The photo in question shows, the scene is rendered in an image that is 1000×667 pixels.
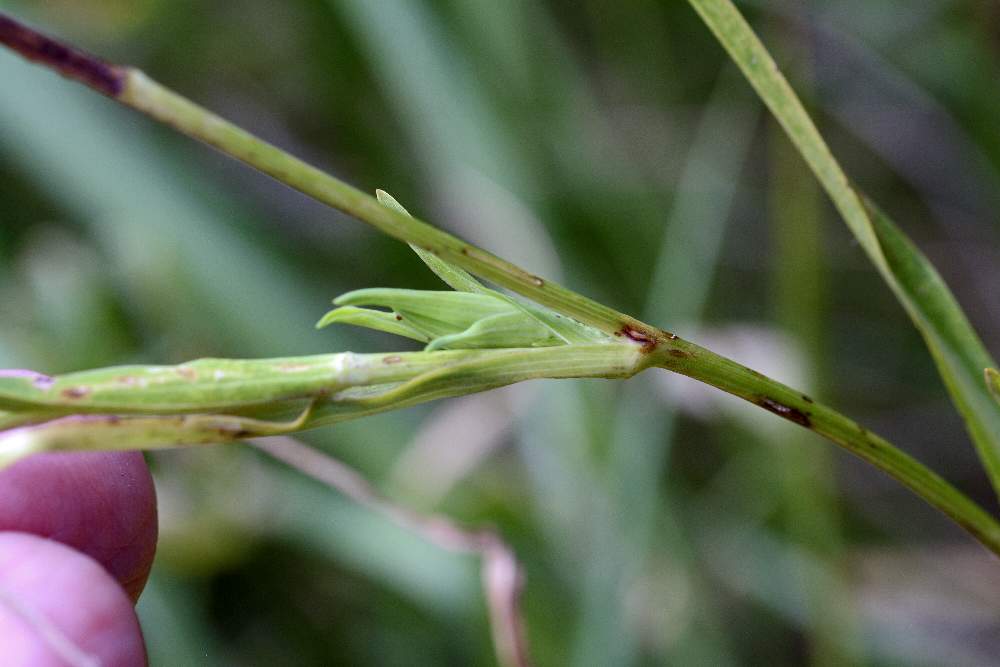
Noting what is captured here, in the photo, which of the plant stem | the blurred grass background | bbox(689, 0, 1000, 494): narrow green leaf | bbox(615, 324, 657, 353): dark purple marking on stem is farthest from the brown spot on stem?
the blurred grass background

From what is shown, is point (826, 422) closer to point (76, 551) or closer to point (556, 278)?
point (76, 551)

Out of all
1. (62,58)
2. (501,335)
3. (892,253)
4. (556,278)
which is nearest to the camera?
(62,58)

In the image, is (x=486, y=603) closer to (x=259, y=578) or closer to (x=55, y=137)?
(x=259, y=578)

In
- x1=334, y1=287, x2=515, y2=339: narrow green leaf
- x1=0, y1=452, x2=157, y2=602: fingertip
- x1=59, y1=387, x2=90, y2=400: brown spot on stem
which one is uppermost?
x1=334, y1=287, x2=515, y2=339: narrow green leaf

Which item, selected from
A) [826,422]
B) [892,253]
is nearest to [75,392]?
[826,422]

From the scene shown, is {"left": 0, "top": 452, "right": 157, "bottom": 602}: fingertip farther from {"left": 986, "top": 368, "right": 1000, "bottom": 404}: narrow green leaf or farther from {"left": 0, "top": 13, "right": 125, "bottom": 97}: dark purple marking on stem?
{"left": 986, "top": 368, "right": 1000, "bottom": 404}: narrow green leaf

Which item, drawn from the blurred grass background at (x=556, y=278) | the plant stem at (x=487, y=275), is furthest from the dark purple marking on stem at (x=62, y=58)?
the blurred grass background at (x=556, y=278)
